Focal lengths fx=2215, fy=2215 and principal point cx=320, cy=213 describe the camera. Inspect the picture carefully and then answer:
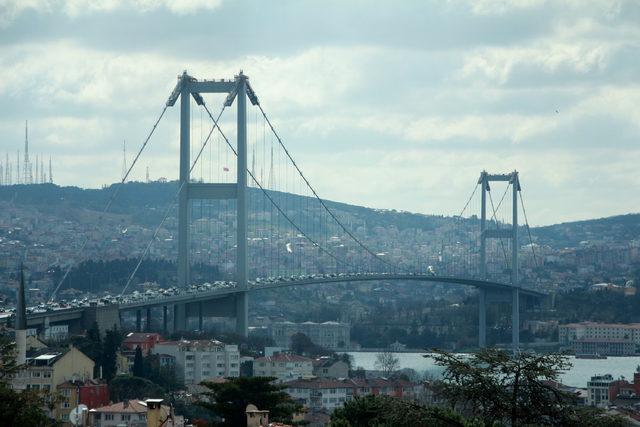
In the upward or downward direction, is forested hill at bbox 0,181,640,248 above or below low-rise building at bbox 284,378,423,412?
above

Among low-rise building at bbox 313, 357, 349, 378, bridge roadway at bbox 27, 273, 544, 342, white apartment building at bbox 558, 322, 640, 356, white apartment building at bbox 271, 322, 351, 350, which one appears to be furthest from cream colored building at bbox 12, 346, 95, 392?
white apartment building at bbox 558, 322, 640, 356

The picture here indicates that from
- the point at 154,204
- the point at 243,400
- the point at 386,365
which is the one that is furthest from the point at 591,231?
the point at 243,400

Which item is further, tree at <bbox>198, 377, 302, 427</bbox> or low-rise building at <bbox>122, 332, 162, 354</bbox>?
low-rise building at <bbox>122, 332, 162, 354</bbox>

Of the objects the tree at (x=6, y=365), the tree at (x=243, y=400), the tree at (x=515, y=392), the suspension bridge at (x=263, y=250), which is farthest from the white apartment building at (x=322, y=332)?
the tree at (x=515, y=392)

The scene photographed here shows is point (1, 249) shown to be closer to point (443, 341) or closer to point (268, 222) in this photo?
point (268, 222)

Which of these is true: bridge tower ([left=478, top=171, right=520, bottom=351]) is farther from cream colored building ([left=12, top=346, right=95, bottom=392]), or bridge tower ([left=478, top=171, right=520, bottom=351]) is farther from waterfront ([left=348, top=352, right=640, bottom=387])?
cream colored building ([left=12, top=346, right=95, bottom=392])

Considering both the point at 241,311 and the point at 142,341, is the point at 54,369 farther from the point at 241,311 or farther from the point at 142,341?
the point at 241,311
